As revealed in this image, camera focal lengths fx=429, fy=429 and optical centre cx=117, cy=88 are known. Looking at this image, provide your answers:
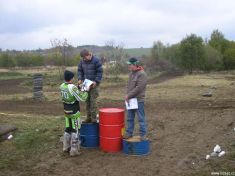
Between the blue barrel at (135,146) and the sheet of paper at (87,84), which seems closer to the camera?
the blue barrel at (135,146)

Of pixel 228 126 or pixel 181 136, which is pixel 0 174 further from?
pixel 228 126

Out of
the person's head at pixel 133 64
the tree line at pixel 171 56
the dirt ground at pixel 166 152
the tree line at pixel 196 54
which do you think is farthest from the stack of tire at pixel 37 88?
the tree line at pixel 196 54

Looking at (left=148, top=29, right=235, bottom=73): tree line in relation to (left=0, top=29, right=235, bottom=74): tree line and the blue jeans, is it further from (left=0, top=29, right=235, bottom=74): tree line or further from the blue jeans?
the blue jeans

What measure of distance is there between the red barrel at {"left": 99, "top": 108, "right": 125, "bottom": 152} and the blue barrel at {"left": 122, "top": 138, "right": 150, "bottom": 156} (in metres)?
0.24

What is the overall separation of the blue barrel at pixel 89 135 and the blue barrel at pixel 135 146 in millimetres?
831

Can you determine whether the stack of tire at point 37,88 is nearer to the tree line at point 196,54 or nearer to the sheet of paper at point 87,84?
the sheet of paper at point 87,84

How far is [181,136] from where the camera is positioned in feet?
36.2

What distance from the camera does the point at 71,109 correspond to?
9.50m

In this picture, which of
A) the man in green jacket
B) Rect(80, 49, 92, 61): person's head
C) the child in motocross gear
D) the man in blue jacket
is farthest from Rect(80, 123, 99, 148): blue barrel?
Rect(80, 49, 92, 61): person's head

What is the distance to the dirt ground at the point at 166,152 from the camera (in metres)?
8.29

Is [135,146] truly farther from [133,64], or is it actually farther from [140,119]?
[133,64]

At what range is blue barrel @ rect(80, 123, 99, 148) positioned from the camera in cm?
989

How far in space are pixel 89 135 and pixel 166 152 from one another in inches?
71.1

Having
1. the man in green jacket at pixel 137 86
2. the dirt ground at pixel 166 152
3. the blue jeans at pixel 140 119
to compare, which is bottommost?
the dirt ground at pixel 166 152
